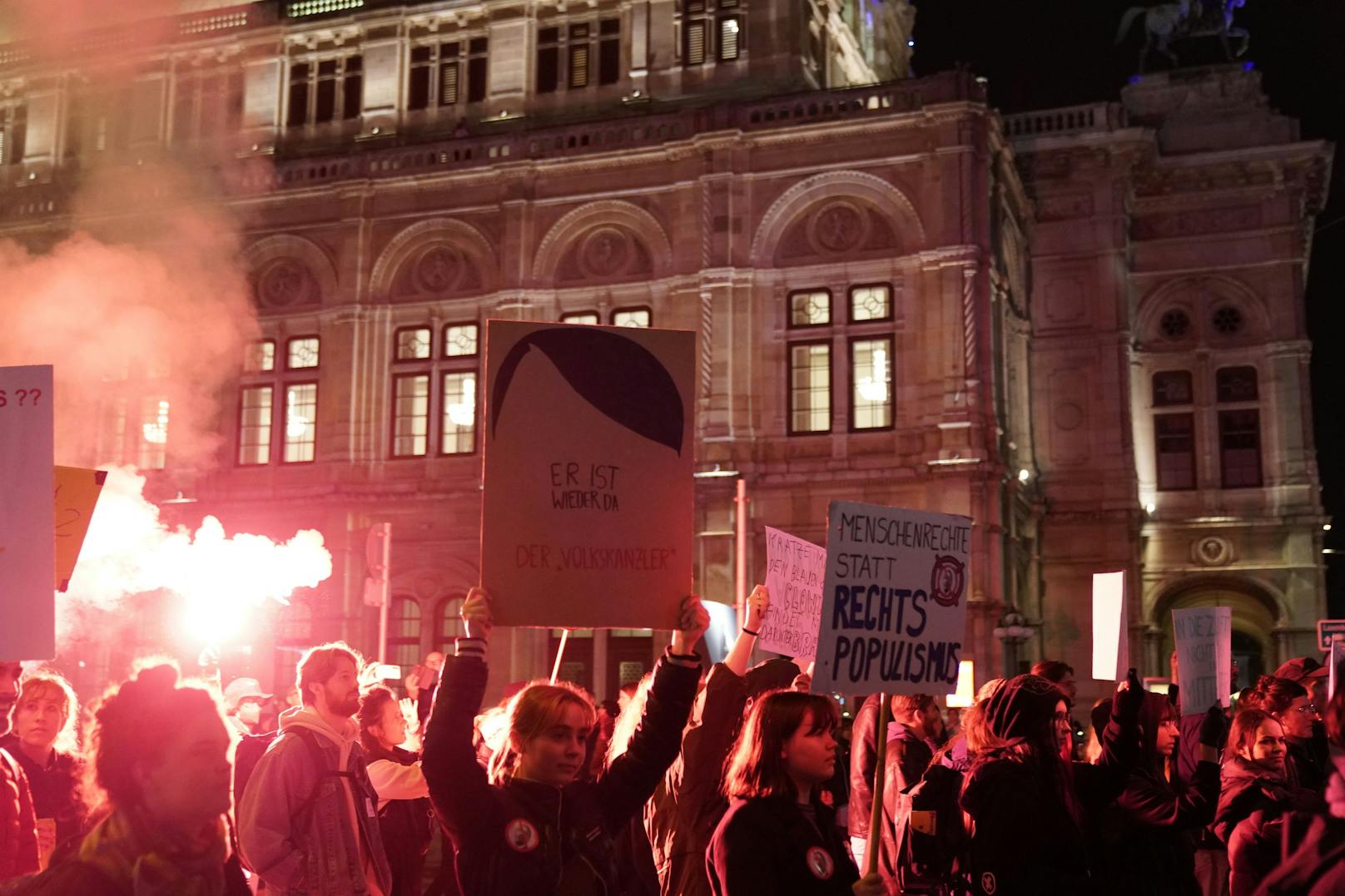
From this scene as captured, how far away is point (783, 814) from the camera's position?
179 inches

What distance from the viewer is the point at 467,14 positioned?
1256 inches

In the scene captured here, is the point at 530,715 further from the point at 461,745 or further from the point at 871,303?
the point at 871,303

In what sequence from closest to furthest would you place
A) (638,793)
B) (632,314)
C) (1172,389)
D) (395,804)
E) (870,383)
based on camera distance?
(638,793) < (395,804) < (870,383) < (632,314) < (1172,389)

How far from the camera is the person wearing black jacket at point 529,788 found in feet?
14.1

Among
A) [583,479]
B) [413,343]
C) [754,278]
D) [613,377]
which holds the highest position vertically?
[754,278]

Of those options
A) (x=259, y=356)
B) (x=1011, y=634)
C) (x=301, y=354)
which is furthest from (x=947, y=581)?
(x=259, y=356)

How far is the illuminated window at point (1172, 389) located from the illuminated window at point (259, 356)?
59.5 ft

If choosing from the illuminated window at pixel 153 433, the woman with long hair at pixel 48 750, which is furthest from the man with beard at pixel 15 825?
the illuminated window at pixel 153 433

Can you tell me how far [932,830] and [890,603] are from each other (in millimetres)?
1291

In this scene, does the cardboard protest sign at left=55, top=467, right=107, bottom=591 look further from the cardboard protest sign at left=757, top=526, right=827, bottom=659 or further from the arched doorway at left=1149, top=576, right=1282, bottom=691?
the arched doorway at left=1149, top=576, right=1282, bottom=691

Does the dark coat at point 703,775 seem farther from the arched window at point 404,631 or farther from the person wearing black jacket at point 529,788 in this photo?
the arched window at point 404,631

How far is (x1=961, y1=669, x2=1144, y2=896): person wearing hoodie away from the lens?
507 cm

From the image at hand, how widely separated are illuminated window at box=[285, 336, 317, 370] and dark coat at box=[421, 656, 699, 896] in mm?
26109

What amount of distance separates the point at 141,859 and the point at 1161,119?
33267mm
